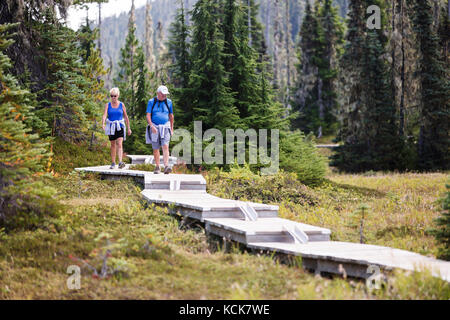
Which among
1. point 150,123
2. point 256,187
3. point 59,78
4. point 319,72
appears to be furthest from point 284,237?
point 319,72

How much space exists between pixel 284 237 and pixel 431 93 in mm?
20647

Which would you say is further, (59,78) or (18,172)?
(59,78)

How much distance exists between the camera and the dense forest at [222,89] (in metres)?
9.93

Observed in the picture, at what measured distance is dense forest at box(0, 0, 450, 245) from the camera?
9.93m

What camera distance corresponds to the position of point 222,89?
50.0 feet

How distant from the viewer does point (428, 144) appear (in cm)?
2462

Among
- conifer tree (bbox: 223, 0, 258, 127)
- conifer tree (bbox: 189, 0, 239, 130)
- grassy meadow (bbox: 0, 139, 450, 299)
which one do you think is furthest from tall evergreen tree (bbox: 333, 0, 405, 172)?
grassy meadow (bbox: 0, 139, 450, 299)

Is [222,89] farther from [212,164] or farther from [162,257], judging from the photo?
[162,257]

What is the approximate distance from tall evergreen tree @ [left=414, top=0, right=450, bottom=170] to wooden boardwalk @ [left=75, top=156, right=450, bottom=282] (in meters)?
18.6

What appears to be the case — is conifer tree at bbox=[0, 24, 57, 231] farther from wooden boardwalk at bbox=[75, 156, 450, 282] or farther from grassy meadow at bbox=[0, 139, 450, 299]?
wooden boardwalk at bbox=[75, 156, 450, 282]

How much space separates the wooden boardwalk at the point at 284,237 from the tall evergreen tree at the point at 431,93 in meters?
18.6

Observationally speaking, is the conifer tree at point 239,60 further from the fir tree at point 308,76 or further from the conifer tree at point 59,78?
the fir tree at point 308,76

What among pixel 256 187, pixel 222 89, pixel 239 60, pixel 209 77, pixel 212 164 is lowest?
pixel 256 187

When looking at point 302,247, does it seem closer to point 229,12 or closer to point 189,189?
point 189,189
